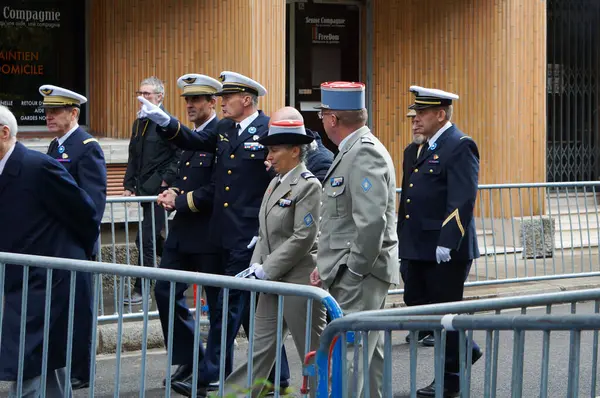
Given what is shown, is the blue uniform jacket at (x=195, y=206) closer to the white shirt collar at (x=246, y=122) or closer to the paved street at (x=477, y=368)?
the white shirt collar at (x=246, y=122)

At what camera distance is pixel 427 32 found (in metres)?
14.5

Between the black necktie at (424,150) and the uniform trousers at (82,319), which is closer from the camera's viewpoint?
the uniform trousers at (82,319)

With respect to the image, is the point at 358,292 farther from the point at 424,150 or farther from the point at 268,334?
the point at 424,150

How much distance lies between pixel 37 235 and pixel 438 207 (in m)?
2.92

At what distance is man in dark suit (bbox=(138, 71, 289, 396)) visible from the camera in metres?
7.63

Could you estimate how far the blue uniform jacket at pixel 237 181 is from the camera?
7633mm

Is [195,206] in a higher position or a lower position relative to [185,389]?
higher

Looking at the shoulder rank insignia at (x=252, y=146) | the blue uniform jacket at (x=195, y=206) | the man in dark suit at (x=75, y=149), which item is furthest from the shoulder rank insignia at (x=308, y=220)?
the man in dark suit at (x=75, y=149)

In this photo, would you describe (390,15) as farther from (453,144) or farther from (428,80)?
(453,144)

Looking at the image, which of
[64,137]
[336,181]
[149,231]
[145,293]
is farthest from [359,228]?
[149,231]

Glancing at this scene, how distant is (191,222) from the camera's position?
7.86 m

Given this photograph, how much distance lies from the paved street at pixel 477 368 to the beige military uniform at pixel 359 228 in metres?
0.31

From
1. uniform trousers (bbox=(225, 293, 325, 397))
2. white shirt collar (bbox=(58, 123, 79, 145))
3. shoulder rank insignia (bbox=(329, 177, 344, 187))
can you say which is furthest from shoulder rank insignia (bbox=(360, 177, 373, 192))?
white shirt collar (bbox=(58, 123, 79, 145))

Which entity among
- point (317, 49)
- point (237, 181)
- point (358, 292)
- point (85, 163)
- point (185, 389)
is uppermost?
point (317, 49)
